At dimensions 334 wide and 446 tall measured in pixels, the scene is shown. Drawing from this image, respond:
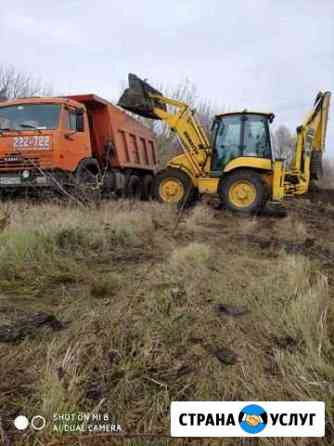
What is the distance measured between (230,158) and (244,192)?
3.45 feet

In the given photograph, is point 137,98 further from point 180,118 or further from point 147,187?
point 147,187

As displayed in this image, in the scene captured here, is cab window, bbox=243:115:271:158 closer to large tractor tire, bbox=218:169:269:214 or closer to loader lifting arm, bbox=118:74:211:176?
large tractor tire, bbox=218:169:269:214

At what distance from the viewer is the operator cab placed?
8180mm

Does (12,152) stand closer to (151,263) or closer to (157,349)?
(151,263)

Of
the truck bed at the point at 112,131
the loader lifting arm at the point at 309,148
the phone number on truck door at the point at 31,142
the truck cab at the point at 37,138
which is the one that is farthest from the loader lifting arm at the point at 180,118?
the phone number on truck door at the point at 31,142

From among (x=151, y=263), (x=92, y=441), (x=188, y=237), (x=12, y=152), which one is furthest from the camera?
(x=12, y=152)

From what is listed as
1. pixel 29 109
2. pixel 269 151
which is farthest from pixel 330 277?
pixel 29 109

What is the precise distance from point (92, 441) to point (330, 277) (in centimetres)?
238

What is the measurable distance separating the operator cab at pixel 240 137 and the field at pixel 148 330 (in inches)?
185

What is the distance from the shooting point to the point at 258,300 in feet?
8.47

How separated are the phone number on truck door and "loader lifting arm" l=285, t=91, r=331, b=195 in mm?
5451

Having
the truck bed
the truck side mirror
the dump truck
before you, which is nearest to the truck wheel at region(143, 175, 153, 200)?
the truck bed

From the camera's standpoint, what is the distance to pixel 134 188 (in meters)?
10.2

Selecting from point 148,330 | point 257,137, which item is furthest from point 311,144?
point 148,330
